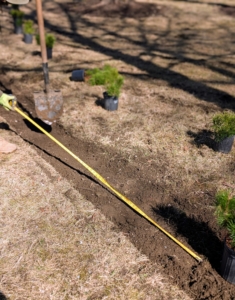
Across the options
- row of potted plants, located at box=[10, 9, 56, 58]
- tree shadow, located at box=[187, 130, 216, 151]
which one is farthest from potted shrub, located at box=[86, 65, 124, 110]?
row of potted plants, located at box=[10, 9, 56, 58]

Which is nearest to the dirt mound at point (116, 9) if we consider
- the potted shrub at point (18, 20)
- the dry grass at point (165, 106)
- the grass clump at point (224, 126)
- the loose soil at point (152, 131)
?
the dry grass at point (165, 106)

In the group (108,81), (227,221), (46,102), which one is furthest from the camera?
(108,81)

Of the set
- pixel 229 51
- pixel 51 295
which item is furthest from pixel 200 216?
pixel 229 51

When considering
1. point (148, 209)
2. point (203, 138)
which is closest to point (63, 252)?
point (148, 209)

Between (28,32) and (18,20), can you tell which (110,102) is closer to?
(28,32)

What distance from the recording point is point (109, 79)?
21.2ft

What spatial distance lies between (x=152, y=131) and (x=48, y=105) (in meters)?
1.85

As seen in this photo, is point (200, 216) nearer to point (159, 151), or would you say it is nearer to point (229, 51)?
point (159, 151)

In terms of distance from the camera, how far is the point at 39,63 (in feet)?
27.4

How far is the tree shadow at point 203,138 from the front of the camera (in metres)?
5.18

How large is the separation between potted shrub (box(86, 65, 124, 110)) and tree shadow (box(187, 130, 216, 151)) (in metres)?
1.54

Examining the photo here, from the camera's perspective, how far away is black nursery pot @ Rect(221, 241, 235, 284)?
295 centimetres

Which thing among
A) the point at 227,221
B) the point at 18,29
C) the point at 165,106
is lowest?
the point at 18,29

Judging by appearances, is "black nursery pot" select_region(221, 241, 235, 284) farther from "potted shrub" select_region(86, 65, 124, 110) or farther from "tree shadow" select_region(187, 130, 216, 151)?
"potted shrub" select_region(86, 65, 124, 110)
